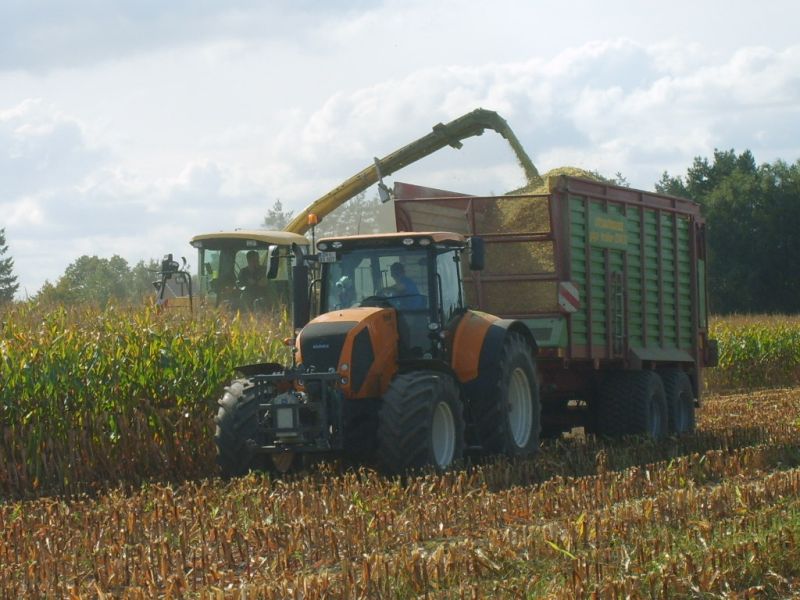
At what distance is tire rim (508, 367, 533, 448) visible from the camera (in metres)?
11.5

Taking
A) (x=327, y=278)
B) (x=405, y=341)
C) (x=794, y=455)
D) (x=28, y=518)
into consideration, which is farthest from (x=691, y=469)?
(x=28, y=518)

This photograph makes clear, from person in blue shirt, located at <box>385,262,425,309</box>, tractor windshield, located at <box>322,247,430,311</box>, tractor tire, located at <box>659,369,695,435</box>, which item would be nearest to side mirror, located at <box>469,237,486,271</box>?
tractor windshield, located at <box>322,247,430,311</box>

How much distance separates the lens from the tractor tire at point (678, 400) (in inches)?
593

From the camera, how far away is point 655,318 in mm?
14930

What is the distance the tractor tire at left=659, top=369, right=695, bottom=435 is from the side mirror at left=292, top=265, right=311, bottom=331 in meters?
5.60

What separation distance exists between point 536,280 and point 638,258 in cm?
201

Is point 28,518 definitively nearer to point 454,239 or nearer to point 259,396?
point 259,396

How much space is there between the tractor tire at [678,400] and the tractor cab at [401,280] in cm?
502

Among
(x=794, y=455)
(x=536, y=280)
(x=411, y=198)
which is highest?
(x=411, y=198)

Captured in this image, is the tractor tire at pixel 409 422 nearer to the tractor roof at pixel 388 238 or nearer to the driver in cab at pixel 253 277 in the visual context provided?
the tractor roof at pixel 388 238

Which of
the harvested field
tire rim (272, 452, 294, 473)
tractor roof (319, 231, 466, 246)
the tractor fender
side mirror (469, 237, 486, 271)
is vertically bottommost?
the harvested field

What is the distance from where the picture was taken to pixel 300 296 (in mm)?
10867

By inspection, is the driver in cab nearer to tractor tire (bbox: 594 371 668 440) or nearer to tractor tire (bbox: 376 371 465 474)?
tractor tire (bbox: 594 371 668 440)

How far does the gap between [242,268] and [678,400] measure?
7845 mm
